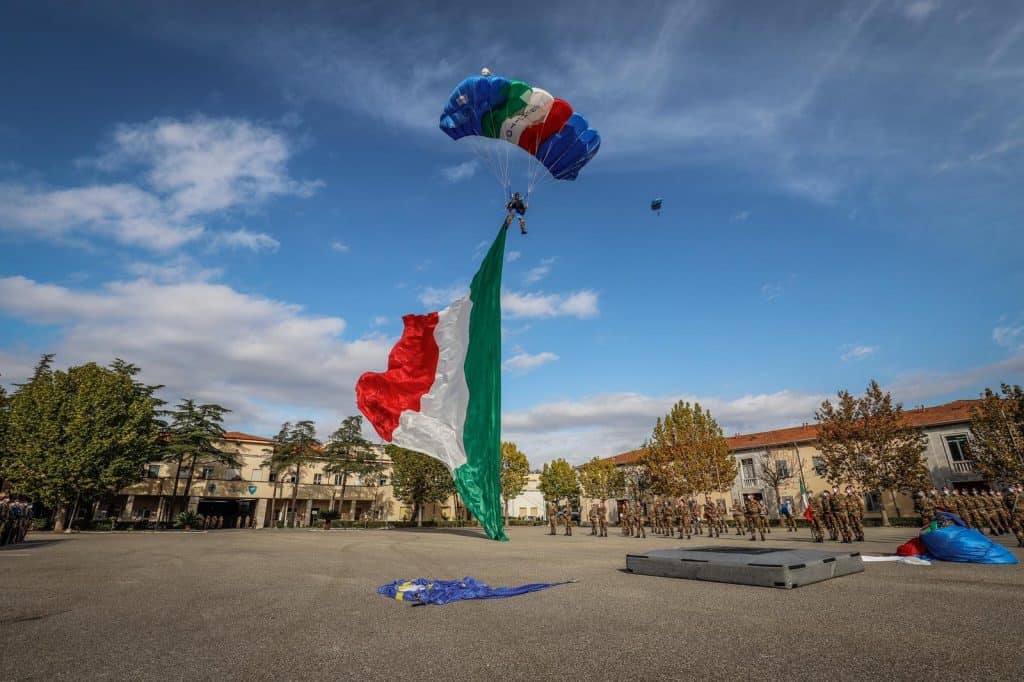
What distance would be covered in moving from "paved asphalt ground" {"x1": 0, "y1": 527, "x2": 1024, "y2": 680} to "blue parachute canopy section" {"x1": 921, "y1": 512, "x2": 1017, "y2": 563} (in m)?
0.75

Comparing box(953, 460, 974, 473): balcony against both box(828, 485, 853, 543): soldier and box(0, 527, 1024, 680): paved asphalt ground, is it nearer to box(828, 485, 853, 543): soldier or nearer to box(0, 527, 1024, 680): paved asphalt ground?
box(828, 485, 853, 543): soldier

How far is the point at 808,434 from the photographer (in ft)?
147

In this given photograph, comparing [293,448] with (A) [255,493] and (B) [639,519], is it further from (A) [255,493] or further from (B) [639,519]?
(B) [639,519]

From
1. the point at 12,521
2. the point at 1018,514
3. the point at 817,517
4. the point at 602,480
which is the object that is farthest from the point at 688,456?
the point at 12,521

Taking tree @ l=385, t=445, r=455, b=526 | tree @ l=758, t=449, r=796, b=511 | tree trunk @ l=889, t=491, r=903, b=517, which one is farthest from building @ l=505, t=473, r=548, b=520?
tree trunk @ l=889, t=491, r=903, b=517

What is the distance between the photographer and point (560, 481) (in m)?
63.5

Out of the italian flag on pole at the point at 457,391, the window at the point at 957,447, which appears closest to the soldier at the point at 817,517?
the italian flag on pole at the point at 457,391

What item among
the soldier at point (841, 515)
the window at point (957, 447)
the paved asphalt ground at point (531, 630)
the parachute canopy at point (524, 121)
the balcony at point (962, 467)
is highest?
the parachute canopy at point (524, 121)

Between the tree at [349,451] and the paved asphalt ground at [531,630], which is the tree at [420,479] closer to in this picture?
the tree at [349,451]

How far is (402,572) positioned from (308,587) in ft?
8.50

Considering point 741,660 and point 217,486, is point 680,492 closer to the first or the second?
point 741,660

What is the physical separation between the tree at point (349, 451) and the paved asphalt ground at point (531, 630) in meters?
41.5

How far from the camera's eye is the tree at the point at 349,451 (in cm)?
5022

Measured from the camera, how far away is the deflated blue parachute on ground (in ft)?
25.0
